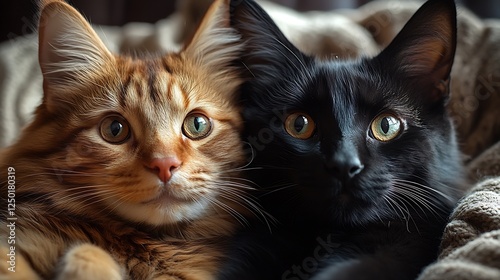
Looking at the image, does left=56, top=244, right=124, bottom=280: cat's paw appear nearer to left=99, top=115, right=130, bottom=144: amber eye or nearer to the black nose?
left=99, top=115, right=130, bottom=144: amber eye

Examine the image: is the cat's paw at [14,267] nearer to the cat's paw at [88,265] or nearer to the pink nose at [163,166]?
the cat's paw at [88,265]

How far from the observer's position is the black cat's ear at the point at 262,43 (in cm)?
148

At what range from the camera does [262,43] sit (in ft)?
4.99

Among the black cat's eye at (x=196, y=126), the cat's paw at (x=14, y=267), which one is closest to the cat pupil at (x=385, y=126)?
the black cat's eye at (x=196, y=126)

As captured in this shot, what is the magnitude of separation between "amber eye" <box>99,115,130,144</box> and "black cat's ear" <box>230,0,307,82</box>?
0.45 metres

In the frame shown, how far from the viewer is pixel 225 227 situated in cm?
136

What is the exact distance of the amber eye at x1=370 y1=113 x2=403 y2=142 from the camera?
1360mm

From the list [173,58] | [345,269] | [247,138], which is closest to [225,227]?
[247,138]

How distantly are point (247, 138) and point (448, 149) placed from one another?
57 centimetres

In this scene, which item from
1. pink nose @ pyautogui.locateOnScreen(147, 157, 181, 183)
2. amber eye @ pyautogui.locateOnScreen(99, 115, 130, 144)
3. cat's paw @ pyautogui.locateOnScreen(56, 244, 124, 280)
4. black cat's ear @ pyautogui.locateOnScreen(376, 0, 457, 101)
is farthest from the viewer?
black cat's ear @ pyautogui.locateOnScreen(376, 0, 457, 101)

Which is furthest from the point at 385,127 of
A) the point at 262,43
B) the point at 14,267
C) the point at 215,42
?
the point at 14,267

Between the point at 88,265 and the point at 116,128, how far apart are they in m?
0.36

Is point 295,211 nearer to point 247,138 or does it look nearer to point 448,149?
point 247,138

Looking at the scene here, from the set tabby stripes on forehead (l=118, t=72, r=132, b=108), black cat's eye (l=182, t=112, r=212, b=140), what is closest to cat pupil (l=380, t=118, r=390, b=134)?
black cat's eye (l=182, t=112, r=212, b=140)
